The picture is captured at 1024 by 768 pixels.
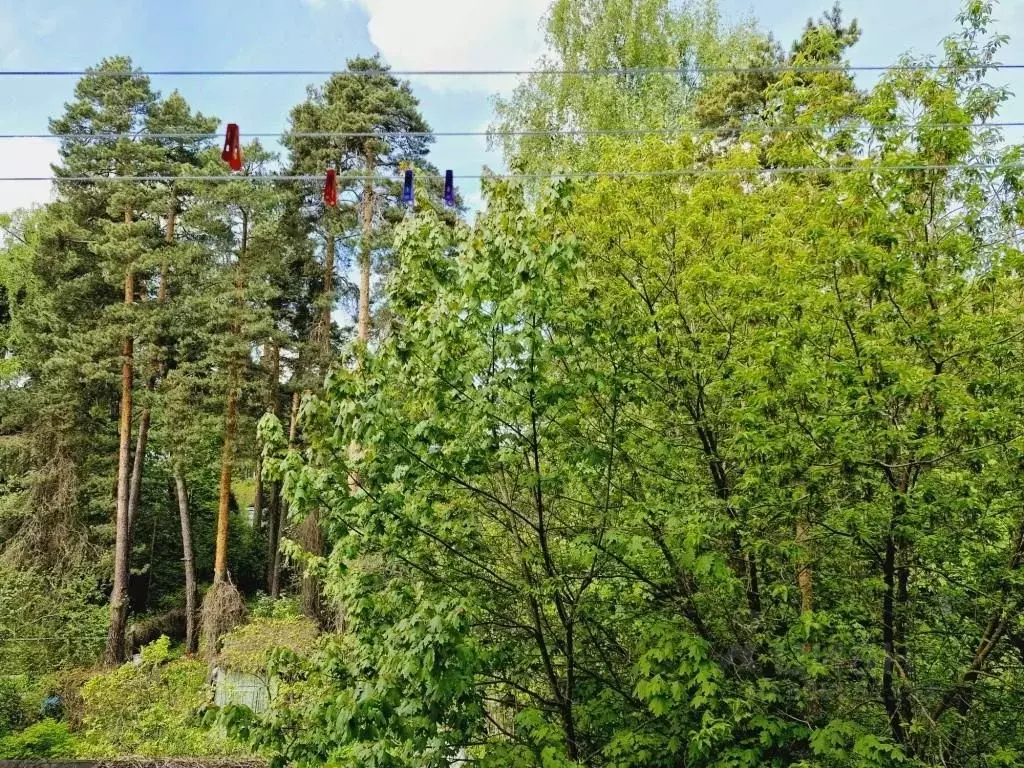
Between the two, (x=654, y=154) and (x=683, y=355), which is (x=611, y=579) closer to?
(x=683, y=355)

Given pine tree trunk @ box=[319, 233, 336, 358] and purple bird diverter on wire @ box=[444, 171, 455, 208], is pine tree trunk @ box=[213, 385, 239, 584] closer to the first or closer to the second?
pine tree trunk @ box=[319, 233, 336, 358]

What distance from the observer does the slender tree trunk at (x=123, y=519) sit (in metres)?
13.8

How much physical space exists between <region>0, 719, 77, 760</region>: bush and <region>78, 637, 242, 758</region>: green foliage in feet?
0.69

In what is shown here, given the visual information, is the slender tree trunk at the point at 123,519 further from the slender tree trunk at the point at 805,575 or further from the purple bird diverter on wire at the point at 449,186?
the slender tree trunk at the point at 805,575

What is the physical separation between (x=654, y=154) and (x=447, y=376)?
8.12 ft

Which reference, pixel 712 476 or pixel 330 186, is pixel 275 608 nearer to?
pixel 330 186

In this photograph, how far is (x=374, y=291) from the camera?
1409 cm

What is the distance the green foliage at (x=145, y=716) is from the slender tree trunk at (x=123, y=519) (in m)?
4.28

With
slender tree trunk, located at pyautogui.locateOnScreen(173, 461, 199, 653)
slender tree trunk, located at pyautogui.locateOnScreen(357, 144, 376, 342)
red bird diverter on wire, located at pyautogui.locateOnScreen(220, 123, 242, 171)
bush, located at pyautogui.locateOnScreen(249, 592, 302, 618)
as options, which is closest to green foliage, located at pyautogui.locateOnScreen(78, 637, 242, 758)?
bush, located at pyautogui.locateOnScreen(249, 592, 302, 618)

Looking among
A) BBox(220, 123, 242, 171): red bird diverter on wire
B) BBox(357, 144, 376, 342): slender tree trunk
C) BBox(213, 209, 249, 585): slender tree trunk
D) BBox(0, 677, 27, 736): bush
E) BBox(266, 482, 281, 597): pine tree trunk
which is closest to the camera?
BBox(220, 123, 242, 171): red bird diverter on wire

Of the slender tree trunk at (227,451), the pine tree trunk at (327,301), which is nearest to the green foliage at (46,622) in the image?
the slender tree trunk at (227,451)

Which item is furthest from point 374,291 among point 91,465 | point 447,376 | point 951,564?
point 951,564

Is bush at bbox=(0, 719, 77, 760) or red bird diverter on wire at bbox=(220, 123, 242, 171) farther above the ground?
red bird diverter on wire at bbox=(220, 123, 242, 171)

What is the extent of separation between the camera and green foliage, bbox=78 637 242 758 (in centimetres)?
853
